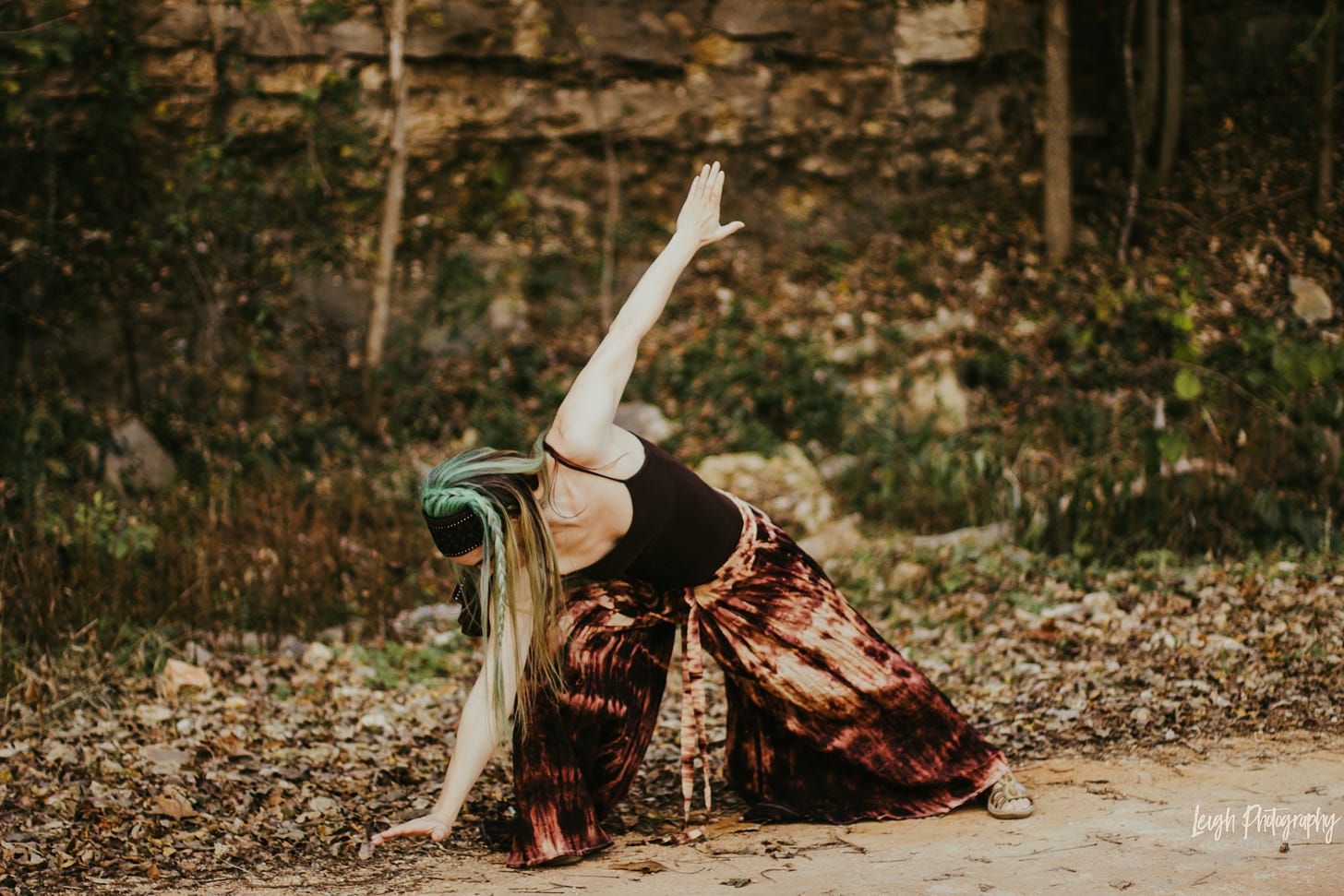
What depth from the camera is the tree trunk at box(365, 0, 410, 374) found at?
802 cm

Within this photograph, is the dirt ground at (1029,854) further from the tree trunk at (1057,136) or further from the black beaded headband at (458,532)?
the tree trunk at (1057,136)

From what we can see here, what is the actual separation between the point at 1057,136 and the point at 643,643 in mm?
7540

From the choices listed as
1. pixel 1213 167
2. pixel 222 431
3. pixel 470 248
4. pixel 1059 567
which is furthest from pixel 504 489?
pixel 1213 167

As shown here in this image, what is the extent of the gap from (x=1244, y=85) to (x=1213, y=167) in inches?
35.0

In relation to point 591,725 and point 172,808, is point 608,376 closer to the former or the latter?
point 591,725

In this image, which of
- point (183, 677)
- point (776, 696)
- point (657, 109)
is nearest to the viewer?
point (776, 696)

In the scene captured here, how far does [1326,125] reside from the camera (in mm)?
9102

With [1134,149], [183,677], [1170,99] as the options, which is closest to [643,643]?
[183,677]

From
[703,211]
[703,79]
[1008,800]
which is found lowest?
[1008,800]

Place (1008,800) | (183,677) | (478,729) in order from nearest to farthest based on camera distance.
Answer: (478,729)
(1008,800)
(183,677)

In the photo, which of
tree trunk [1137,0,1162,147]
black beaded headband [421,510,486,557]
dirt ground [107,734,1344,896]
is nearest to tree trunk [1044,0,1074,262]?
tree trunk [1137,0,1162,147]

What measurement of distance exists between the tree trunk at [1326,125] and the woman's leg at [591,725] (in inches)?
321

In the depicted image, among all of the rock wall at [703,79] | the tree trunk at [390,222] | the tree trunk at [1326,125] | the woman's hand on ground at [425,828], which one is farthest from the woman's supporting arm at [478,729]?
the tree trunk at [1326,125]

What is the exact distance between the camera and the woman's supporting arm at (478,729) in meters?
2.91
